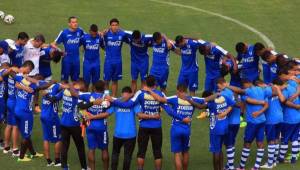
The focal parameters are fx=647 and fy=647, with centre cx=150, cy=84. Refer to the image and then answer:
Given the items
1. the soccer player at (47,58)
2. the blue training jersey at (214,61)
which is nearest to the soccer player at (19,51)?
the soccer player at (47,58)

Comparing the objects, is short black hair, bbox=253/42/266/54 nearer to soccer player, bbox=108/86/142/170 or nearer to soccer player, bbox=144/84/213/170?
soccer player, bbox=144/84/213/170

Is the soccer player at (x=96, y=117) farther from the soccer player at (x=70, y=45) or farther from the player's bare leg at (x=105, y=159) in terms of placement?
the soccer player at (x=70, y=45)

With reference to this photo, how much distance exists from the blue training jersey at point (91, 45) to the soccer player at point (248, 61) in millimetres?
3869

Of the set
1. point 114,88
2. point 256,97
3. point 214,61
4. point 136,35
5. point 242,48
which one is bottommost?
point 114,88

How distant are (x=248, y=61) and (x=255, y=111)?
355 centimetres

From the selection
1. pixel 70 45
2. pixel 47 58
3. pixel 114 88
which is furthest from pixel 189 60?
pixel 47 58

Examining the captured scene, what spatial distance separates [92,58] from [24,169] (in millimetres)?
4901

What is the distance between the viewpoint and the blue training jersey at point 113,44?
18125 mm

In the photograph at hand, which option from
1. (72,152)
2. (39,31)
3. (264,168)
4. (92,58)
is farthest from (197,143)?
(39,31)

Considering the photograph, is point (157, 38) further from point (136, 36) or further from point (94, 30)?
point (94, 30)

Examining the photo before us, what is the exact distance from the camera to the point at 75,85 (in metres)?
13.5

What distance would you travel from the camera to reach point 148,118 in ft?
43.7

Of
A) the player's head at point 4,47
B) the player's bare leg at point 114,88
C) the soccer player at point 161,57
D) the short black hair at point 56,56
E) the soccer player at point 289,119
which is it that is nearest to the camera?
the soccer player at point 289,119

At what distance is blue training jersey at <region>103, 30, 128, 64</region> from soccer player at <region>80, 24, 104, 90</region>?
0.20 meters
